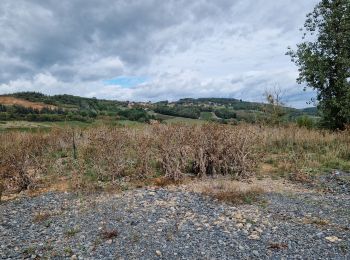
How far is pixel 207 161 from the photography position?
11375 mm

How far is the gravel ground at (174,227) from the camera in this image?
5715mm

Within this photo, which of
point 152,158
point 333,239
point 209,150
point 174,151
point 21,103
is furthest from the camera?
point 21,103

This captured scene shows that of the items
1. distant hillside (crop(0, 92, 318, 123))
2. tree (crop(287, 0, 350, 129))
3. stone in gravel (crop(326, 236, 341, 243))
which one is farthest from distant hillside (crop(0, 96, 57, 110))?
stone in gravel (crop(326, 236, 341, 243))

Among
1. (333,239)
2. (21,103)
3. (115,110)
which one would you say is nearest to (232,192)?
(333,239)

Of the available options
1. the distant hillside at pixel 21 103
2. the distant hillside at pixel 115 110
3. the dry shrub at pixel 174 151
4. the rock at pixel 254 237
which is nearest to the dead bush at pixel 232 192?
the dry shrub at pixel 174 151

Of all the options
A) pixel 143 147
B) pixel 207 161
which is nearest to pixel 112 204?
pixel 143 147

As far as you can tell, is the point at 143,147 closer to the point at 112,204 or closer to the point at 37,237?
the point at 112,204

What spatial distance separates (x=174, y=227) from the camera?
672cm

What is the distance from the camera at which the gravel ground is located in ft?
18.7

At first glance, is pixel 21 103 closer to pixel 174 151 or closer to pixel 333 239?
pixel 174 151

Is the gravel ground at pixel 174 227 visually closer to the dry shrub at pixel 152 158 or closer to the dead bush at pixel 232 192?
the dead bush at pixel 232 192

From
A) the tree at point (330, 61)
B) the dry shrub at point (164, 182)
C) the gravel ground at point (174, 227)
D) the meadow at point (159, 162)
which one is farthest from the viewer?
the tree at point (330, 61)

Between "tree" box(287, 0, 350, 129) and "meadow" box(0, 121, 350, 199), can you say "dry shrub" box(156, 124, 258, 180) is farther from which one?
"tree" box(287, 0, 350, 129)

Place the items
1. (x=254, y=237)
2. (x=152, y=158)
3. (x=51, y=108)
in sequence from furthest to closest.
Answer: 1. (x=51, y=108)
2. (x=152, y=158)
3. (x=254, y=237)
